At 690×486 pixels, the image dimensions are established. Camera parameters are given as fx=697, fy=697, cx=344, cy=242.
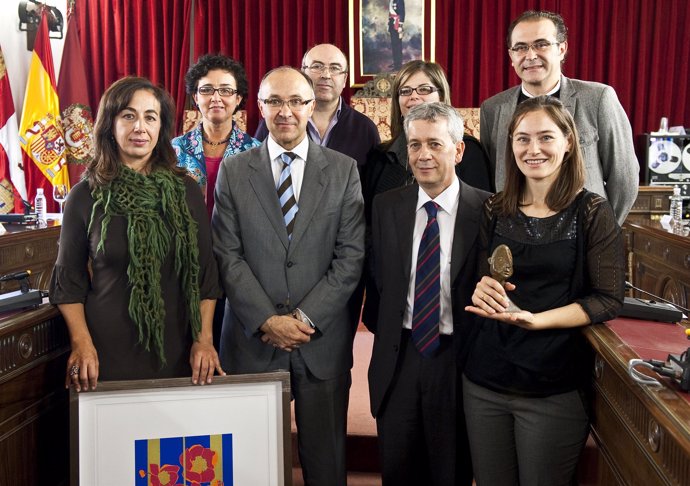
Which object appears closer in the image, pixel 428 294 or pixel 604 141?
pixel 428 294

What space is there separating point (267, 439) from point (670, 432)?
3.94 feet

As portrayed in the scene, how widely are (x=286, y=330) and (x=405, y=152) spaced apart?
33.3 inches

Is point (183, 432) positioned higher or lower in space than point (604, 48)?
lower

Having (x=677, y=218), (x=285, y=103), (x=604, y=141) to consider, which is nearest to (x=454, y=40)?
(x=677, y=218)

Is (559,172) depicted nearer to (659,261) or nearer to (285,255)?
(285,255)

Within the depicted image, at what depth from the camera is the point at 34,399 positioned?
204cm

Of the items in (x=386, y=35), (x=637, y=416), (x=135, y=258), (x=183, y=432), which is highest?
(x=386, y=35)

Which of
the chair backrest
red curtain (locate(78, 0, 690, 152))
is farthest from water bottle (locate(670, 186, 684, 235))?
red curtain (locate(78, 0, 690, 152))

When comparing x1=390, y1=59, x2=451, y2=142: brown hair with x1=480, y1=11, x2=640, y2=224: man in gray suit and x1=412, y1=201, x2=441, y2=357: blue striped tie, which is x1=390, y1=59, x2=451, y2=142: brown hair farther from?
x1=412, y1=201, x2=441, y2=357: blue striped tie

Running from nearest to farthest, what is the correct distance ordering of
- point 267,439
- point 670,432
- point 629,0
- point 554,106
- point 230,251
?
point 670,432, point 554,106, point 267,439, point 230,251, point 629,0

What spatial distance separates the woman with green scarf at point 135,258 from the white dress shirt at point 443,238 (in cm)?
61

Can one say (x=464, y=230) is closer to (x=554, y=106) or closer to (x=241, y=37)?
(x=554, y=106)

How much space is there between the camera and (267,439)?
6.76 feet

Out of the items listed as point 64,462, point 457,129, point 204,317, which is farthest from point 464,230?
point 64,462
